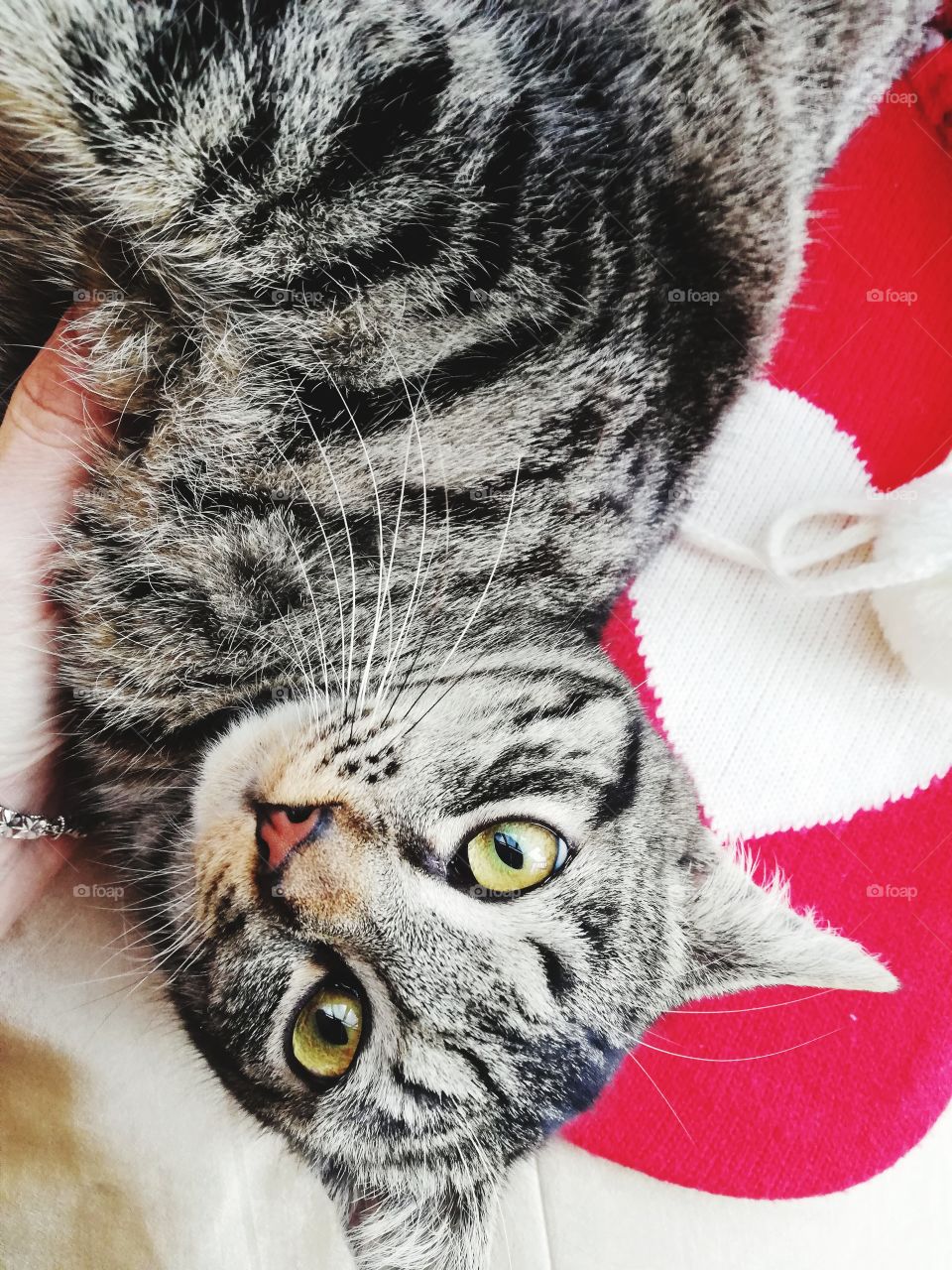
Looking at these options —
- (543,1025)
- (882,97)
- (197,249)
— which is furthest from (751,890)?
(882,97)

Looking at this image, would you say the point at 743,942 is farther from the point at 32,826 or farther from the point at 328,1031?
the point at 32,826

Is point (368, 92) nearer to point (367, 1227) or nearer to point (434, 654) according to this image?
point (434, 654)

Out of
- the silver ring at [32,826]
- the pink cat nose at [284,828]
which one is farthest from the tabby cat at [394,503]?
the silver ring at [32,826]

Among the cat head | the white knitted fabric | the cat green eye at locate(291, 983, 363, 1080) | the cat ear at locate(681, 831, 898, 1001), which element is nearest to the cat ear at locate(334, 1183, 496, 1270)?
the cat head

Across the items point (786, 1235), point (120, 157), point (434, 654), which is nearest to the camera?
point (120, 157)

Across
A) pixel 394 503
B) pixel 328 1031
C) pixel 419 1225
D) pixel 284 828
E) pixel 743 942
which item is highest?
pixel 394 503

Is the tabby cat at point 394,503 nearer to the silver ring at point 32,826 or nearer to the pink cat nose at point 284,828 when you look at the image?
the pink cat nose at point 284,828

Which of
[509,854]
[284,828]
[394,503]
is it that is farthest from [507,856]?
[394,503]
